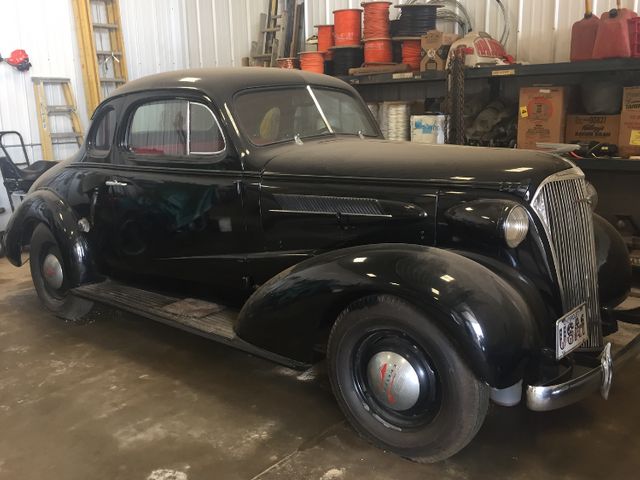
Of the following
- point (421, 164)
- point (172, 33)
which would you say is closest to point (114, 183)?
point (421, 164)

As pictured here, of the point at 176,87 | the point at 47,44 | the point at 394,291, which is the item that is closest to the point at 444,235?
the point at 394,291

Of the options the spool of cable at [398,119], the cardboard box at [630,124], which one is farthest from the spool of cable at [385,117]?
the cardboard box at [630,124]

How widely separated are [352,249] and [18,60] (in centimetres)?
627

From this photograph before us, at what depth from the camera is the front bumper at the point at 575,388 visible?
7.30ft

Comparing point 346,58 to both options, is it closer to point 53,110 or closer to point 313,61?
point 313,61

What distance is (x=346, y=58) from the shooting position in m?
6.33

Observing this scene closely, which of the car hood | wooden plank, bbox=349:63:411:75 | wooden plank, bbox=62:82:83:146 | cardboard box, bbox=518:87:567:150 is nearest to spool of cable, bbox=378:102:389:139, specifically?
wooden plank, bbox=349:63:411:75

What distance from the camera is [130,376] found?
339 cm

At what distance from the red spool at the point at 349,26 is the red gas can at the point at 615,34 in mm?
2528

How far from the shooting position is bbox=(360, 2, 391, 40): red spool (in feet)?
19.3

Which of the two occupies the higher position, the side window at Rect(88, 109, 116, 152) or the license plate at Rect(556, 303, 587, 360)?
the side window at Rect(88, 109, 116, 152)

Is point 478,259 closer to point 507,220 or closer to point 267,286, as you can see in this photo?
point 507,220

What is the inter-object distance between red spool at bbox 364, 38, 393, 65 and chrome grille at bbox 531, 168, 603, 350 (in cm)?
361

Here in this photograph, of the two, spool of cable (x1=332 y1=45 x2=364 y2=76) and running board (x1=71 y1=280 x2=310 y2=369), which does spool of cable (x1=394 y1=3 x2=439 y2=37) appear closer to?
spool of cable (x1=332 y1=45 x2=364 y2=76)
